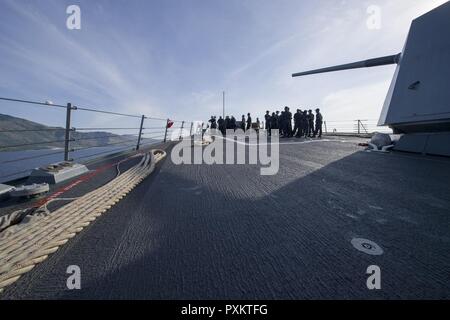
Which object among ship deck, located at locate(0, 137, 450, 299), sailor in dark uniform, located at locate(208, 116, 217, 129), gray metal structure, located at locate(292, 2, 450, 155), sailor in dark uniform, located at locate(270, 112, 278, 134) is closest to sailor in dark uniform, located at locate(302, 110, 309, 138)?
sailor in dark uniform, located at locate(270, 112, 278, 134)

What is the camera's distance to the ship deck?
117 cm

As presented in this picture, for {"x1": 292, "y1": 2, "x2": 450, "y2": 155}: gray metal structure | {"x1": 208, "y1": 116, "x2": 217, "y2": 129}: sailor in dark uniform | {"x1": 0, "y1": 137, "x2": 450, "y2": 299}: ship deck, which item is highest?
{"x1": 208, "y1": 116, "x2": 217, "y2": 129}: sailor in dark uniform

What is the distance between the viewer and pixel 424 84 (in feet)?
16.9

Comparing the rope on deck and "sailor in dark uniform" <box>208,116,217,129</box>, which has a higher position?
"sailor in dark uniform" <box>208,116,217,129</box>

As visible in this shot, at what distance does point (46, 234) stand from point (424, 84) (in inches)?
277

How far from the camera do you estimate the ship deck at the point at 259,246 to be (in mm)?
1175

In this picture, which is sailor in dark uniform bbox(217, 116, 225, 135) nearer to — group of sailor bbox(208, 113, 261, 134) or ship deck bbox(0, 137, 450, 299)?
group of sailor bbox(208, 113, 261, 134)

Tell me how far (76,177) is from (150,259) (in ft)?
9.40

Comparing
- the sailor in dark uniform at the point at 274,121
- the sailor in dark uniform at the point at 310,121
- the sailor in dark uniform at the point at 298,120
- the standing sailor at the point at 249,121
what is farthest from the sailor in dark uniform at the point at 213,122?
the sailor in dark uniform at the point at 310,121

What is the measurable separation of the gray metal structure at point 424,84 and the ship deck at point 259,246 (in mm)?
2842

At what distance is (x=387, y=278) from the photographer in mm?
1204

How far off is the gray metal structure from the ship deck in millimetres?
2842

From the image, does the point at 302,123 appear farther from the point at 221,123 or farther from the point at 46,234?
the point at 46,234

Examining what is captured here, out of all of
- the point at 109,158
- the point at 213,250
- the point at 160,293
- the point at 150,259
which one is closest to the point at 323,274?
the point at 213,250
